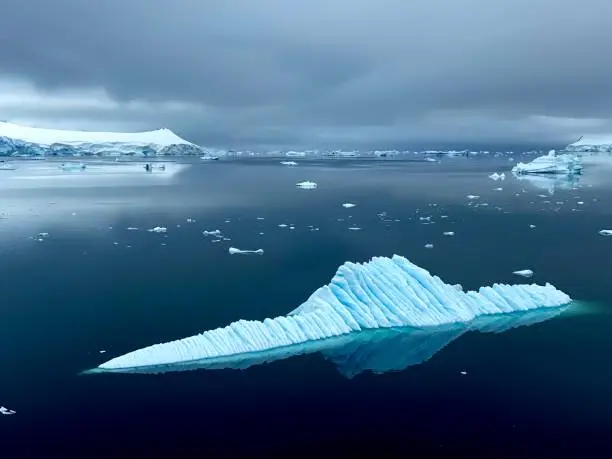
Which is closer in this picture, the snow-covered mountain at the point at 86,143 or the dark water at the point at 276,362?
the dark water at the point at 276,362

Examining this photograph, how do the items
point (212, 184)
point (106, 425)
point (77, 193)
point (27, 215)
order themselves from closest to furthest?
point (106, 425) → point (27, 215) → point (77, 193) → point (212, 184)

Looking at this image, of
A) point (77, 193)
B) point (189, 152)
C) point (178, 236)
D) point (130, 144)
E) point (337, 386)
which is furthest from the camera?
point (189, 152)

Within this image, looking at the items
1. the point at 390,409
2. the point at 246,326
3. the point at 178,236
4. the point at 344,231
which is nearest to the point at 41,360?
the point at 246,326

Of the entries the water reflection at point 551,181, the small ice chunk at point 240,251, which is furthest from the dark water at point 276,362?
the water reflection at point 551,181

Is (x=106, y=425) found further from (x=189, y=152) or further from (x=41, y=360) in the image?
(x=189, y=152)

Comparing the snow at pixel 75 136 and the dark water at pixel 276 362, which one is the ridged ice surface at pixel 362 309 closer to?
the dark water at pixel 276 362

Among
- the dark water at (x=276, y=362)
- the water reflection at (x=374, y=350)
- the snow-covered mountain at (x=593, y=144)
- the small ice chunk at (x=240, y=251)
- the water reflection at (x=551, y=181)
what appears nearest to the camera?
the dark water at (x=276, y=362)

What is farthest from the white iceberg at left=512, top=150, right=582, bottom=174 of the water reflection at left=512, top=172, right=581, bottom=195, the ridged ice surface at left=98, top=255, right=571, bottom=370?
the ridged ice surface at left=98, top=255, right=571, bottom=370
